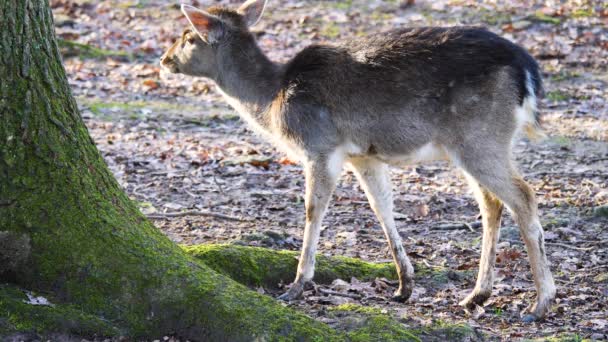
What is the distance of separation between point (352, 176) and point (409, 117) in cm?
388

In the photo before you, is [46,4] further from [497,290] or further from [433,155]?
[497,290]

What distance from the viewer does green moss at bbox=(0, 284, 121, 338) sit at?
5172mm

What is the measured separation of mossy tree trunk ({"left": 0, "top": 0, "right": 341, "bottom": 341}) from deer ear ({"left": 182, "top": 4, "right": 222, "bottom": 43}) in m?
2.11

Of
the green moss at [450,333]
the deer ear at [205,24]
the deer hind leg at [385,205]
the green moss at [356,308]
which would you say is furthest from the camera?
the deer ear at [205,24]

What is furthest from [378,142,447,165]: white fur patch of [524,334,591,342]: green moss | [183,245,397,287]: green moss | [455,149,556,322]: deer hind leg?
[524,334,591,342]: green moss

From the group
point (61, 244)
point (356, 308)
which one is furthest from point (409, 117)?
point (61, 244)

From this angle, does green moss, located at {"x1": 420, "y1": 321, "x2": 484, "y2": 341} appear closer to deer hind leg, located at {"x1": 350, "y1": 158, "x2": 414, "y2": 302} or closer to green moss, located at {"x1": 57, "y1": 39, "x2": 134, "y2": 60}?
deer hind leg, located at {"x1": 350, "y1": 158, "x2": 414, "y2": 302}

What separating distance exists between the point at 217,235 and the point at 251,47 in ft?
5.70

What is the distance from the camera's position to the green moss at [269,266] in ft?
21.5

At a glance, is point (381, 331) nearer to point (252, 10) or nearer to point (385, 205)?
point (385, 205)

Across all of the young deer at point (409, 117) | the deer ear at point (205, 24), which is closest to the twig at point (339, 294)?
the young deer at point (409, 117)

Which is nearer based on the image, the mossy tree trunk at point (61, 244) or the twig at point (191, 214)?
the mossy tree trunk at point (61, 244)

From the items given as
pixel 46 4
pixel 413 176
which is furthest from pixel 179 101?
pixel 46 4

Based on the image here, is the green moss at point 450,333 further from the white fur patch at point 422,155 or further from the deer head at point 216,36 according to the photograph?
the deer head at point 216,36
